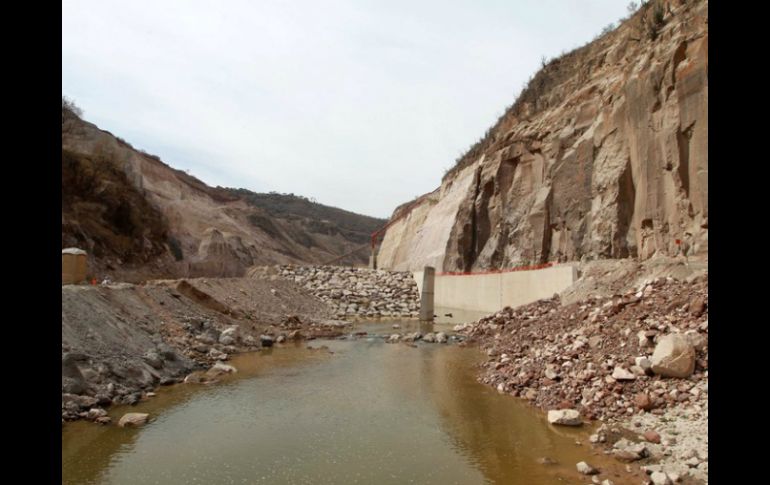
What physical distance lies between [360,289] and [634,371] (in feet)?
74.3

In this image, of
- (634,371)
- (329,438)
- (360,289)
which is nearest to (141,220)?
(360,289)

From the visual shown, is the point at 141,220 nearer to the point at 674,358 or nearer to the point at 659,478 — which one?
the point at 674,358

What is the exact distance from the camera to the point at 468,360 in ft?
40.4

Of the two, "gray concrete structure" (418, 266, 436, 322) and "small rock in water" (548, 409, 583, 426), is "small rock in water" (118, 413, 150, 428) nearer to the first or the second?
"small rock in water" (548, 409, 583, 426)

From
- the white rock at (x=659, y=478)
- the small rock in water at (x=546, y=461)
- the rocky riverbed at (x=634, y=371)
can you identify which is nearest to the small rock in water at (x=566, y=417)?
the rocky riverbed at (x=634, y=371)

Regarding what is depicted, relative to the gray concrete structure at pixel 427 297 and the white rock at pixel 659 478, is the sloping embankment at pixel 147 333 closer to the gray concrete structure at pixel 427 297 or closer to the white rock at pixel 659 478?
the gray concrete structure at pixel 427 297

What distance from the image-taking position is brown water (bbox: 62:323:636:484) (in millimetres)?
5480

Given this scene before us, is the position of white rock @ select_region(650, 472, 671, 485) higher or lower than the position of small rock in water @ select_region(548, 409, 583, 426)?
higher

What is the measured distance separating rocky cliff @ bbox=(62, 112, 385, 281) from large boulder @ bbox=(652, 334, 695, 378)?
69.6 feet

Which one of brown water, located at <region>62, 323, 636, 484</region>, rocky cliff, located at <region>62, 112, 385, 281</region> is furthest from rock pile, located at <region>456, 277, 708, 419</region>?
rocky cliff, located at <region>62, 112, 385, 281</region>

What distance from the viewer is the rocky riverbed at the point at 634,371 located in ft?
18.5
